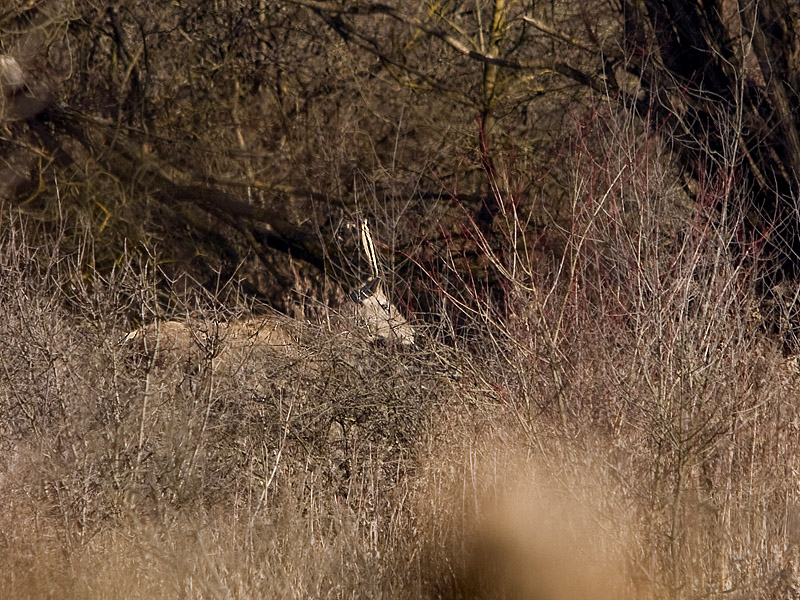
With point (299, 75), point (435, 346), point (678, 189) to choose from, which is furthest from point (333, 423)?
point (299, 75)

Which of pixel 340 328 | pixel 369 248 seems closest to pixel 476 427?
pixel 340 328

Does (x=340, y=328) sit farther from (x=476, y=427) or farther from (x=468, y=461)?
(x=468, y=461)

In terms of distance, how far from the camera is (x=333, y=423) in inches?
242

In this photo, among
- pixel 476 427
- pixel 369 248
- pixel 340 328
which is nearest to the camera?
pixel 476 427

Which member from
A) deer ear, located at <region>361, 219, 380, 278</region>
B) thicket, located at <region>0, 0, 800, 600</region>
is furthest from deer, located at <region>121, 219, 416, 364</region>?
thicket, located at <region>0, 0, 800, 600</region>

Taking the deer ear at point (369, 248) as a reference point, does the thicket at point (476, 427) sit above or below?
below

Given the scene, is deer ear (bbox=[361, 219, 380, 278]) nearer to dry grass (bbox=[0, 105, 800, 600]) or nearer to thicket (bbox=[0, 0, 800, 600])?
thicket (bbox=[0, 0, 800, 600])

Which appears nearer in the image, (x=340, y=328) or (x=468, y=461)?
(x=468, y=461)

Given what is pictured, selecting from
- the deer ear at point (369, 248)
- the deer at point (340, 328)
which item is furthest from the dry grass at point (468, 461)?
the deer ear at point (369, 248)

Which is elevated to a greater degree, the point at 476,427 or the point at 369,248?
the point at 369,248

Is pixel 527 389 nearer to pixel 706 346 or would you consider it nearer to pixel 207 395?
pixel 706 346

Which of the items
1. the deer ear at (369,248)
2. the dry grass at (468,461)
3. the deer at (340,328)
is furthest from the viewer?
the deer ear at (369,248)

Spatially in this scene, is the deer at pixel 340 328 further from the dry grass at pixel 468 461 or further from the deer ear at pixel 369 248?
the dry grass at pixel 468 461

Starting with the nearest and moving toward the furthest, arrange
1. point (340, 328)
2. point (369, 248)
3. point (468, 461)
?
1. point (468, 461)
2. point (340, 328)
3. point (369, 248)
